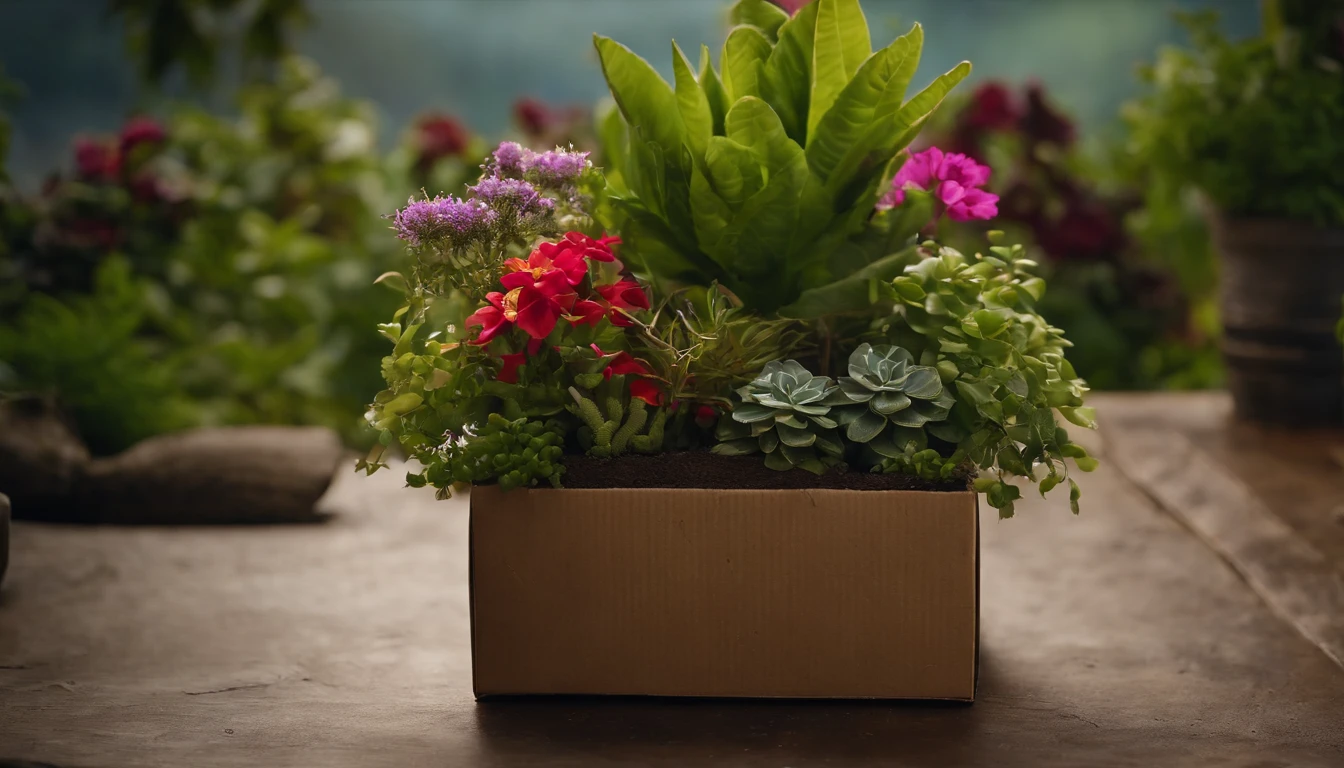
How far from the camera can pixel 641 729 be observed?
183 centimetres

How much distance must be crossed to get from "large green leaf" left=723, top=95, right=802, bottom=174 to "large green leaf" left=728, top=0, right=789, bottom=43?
32 centimetres

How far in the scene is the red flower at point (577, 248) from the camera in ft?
6.16

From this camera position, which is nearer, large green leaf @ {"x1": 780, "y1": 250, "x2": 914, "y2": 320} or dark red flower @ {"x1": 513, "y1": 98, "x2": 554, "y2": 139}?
large green leaf @ {"x1": 780, "y1": 250, "x2": 914, "y2": 320}

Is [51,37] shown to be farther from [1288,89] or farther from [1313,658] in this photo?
[1313,658]

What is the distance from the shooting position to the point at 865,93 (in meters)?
1.95

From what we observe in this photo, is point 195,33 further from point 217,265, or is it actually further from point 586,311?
point 586,311

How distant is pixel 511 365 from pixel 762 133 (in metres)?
0.53

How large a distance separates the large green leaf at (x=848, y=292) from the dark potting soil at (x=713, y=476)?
27 centimetres

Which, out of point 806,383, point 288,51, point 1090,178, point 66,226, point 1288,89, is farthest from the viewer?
point 1090,178

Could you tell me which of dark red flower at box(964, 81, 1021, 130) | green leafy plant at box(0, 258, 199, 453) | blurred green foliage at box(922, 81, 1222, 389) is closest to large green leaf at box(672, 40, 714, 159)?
green leafy plant at box(0, 258, 199, 453)

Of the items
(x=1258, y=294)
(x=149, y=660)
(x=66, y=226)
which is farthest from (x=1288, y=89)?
(x=66, y=226)

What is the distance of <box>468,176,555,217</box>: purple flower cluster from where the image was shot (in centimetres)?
193

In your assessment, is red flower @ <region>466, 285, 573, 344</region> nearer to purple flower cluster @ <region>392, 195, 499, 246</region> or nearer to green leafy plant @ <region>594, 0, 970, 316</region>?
purple flower cluster @ <region>392, 195, 499, 246</region>

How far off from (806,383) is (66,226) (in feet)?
9.93
